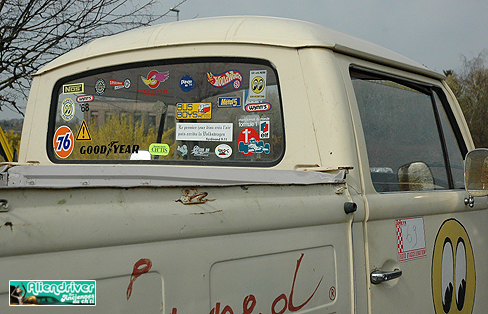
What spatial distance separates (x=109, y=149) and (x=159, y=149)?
0.36 m

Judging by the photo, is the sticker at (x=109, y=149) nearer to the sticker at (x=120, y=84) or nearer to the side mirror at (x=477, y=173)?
the sticker at (x=120, y=84)

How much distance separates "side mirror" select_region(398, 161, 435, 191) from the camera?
2461 mm

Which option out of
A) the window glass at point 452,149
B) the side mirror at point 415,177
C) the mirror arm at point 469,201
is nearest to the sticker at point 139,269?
the side mirror at point 415,177

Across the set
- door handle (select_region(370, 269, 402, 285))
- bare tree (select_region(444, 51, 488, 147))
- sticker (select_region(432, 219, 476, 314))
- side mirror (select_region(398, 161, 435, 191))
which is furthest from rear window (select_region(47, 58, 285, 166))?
bare tree (select_region(444, 51, 488, 147))

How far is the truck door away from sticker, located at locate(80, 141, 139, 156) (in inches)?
45.1

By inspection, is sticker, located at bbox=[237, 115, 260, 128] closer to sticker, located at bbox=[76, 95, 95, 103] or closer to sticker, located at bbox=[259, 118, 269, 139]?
sticker, located at bbox=[259, 118, 269, 139]

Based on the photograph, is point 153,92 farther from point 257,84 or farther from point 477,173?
point 477,173

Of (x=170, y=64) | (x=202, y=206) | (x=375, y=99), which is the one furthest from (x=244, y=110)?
(x=202, y=206)

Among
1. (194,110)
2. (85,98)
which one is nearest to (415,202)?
(194,110)

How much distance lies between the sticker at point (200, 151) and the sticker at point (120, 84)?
572 mm

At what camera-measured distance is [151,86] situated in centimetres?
257

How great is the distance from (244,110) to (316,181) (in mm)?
526

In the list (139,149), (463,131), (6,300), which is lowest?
(6,300)

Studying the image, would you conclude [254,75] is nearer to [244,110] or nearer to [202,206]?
[244,110]
